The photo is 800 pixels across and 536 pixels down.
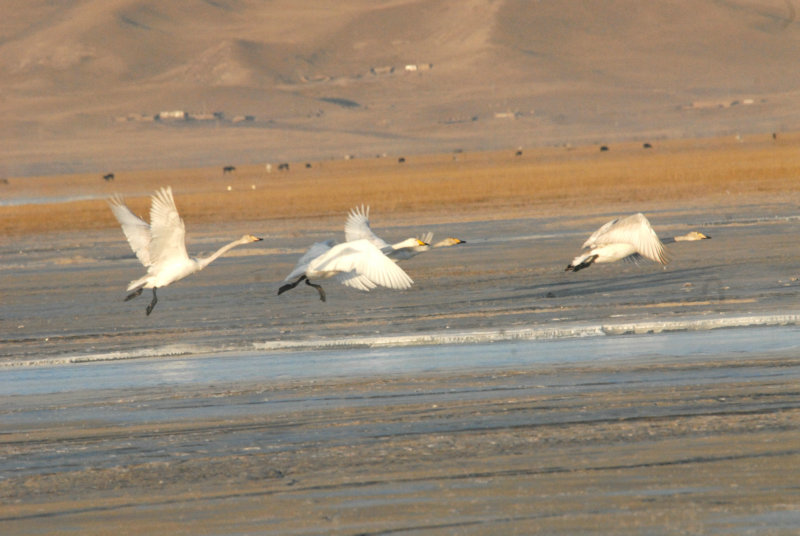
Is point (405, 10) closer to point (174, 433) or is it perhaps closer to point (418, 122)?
point (418, 122)

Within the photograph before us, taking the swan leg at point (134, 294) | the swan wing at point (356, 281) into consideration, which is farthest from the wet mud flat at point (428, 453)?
the swan leg at point (134, 294)

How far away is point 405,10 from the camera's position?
630ft

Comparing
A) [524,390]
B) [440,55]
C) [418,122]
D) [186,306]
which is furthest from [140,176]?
[440,55]

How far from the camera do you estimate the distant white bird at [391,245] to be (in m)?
14.1

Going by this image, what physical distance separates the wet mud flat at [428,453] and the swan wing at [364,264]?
2.68 m

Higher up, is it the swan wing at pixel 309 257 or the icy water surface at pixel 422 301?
the swan wing at pixel 309 257

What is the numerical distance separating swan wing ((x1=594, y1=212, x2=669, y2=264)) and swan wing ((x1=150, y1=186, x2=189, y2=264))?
4104mm

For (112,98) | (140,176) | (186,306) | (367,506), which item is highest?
(112,98)

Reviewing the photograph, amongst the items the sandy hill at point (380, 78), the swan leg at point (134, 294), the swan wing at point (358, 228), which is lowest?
the swan leg at point (134, 294)

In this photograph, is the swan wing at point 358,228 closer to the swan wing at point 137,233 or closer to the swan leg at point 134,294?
the swan wing at point 137,233

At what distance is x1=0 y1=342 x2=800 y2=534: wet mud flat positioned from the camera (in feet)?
19.8

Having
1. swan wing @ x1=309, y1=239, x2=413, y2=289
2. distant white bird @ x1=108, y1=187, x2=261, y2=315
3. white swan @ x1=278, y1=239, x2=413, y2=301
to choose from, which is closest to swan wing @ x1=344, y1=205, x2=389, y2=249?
distant white bird @ x1=108, y1=187, x2=261, y2=315

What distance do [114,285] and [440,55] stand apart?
15574cm

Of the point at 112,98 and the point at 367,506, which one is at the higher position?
the point at 112,98
